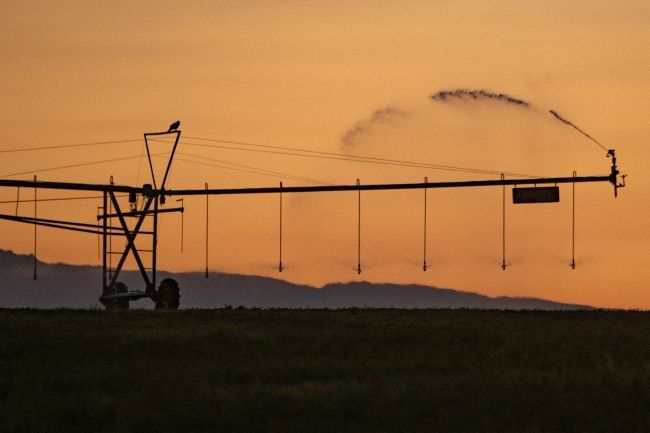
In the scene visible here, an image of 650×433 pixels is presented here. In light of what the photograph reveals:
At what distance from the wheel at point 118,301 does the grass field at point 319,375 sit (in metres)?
14.1

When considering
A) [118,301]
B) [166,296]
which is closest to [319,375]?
[166,296]

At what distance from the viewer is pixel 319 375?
1089 inches

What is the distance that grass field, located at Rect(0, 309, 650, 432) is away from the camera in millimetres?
21547

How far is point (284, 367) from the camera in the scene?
93.3ft

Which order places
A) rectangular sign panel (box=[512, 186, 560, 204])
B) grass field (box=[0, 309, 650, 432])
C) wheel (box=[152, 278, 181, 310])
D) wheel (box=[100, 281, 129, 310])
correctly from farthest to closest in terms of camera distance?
wheel (box=[100, 281, 129, 310]), wheel (box=[152, 278, 181, 310]), rectangular sign panel (box=[512, 186, 560, 204]), grass field (box=[0, 309, 650, 432])

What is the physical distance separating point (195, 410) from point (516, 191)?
33.0 metres

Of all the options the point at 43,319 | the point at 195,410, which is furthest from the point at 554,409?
the point at 43,319

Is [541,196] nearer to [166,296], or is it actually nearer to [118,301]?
[166,296]

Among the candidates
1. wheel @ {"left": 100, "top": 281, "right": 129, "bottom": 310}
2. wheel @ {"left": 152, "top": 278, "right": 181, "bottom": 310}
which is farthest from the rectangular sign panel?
wheel @ {"left": 100, "top": 281, "right": 129, "bottom": 310}

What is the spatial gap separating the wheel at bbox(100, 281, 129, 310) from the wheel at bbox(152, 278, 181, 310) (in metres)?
1.75

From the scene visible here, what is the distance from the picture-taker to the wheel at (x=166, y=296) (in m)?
57.5

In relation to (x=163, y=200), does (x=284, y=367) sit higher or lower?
lower

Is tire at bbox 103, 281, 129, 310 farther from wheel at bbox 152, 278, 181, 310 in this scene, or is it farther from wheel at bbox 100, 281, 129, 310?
wheel at bbox 152, 278, 181, 310

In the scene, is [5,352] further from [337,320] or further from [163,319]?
[337,320]
